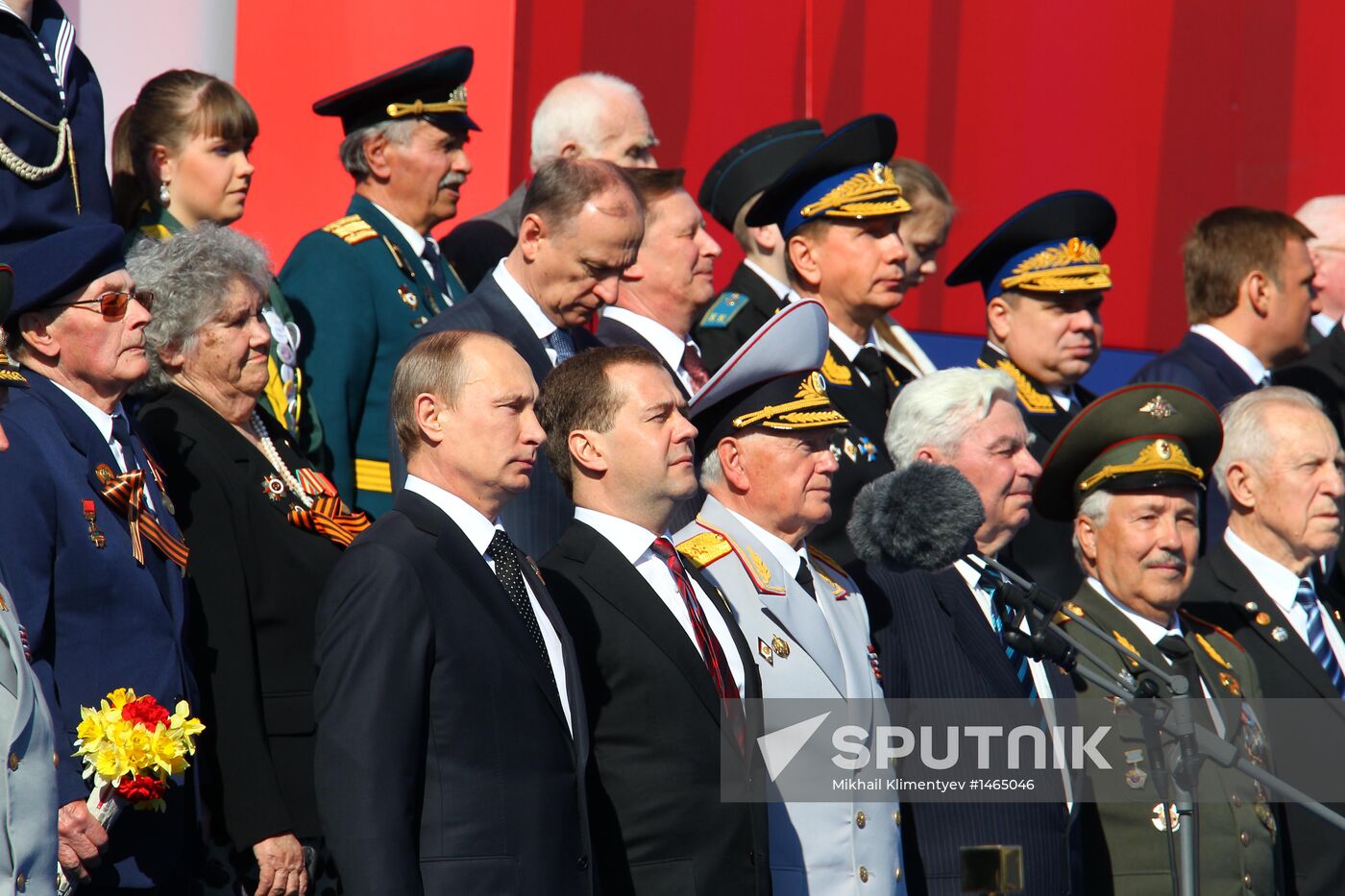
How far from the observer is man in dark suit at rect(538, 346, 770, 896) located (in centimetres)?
444

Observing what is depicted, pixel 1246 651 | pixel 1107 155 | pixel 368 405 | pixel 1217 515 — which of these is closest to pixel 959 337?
pixel 1107 155

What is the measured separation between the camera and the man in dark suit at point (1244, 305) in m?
7.47

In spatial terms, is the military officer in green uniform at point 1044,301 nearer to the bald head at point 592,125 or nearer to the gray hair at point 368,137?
the bald head at point 592,125

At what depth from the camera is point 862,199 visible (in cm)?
658

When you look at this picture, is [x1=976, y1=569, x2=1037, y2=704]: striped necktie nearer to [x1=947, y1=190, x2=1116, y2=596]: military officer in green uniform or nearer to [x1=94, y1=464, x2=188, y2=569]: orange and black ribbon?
[x1=947, y1=190, x2=1116, y2=596]: military officer in green uniform

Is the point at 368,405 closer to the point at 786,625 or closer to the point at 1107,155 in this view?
the point at 786,625

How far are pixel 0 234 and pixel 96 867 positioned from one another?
1.76 meters

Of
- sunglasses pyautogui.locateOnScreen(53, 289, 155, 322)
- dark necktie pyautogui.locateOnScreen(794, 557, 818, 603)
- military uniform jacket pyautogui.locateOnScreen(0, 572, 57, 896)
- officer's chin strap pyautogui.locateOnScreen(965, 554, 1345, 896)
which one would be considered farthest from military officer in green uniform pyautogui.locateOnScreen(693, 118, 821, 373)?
military uniform jacket pyautogui.locateOnScreen(0, 572, 57, 896)

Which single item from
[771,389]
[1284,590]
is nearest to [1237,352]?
[1284,590]

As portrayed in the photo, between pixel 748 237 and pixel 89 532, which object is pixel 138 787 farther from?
pixel 748 237

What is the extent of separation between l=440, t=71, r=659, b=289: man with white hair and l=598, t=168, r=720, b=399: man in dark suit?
72 cm

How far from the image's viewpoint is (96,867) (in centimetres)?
409

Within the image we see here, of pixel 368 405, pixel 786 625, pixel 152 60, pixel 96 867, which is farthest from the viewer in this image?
pixel 152 60

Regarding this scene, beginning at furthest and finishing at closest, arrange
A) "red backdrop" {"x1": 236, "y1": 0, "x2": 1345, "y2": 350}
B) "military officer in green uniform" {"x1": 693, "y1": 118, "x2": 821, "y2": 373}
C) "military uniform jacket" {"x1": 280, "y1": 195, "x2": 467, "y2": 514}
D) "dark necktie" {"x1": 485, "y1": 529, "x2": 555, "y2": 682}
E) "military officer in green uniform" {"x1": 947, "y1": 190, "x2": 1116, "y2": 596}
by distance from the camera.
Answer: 1. "red backdrop" {"x1": 236, "y1": 0, "x2": 1345, "y2": 350}
2. "military officer in green uniform" {"x1": 947, "y1": 190, "x2": 1116, "y2": 596}
3. "military officer in green uniform" {"x1": 693, "y1": 118, "x2": 821, "y2": 373}
4. "military uniform jacket" {"x1": 280, "y1": 195, "x2": 467, "y2": 514}
5. "dark necktie" {"x1": 485, "y1": 529, "x2": 555, "y2": 682}
